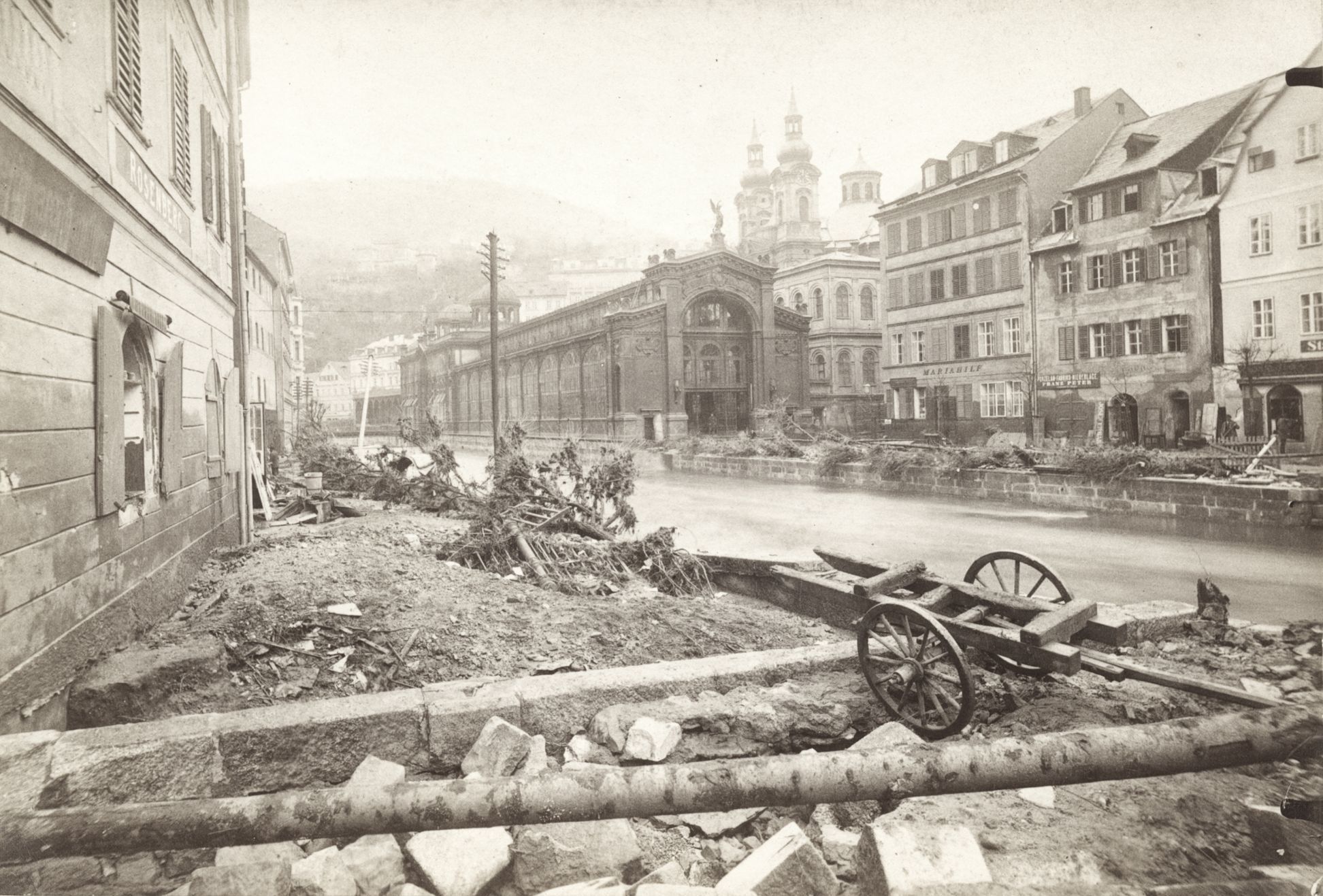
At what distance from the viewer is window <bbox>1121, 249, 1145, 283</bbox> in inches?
1018

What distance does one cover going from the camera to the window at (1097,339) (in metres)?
26.4

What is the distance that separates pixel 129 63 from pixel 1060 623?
7365mm

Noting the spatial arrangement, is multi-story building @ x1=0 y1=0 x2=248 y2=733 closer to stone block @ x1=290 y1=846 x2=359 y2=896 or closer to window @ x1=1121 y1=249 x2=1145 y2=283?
stone block @ x1=290 y1=846 x2=359 y2=896

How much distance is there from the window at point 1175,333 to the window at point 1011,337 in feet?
15.3

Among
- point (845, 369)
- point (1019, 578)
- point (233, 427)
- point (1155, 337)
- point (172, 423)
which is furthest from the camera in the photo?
point (845, 369)

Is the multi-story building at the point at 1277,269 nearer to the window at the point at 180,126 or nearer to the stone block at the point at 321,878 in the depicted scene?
the stone block at the point at 321,878

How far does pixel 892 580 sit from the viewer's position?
5.11 meters

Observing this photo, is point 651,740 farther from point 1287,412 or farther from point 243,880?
point 1287,412

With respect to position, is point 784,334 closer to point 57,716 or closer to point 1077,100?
point 1077,100

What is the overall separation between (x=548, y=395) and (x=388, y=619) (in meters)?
41.2

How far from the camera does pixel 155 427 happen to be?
20.4 ft

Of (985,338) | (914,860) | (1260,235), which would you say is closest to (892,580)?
(914,860)

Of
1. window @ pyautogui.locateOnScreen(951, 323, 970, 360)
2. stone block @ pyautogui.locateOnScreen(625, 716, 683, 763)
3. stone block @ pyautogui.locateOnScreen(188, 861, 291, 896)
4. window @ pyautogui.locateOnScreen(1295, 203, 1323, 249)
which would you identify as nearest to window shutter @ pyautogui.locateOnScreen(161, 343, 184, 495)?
stone block @ pyautogui.locateOnScreen(188, 861, 291, 896)

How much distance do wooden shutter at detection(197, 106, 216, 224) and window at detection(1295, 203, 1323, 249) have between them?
10.4 meters
